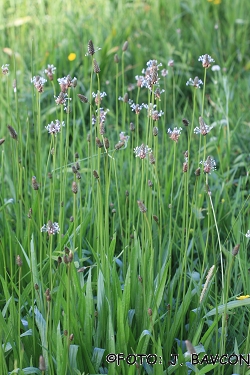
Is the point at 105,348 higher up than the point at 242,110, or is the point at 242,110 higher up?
the point at 242,110

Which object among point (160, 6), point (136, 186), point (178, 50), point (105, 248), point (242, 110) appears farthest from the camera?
point (160, 6)

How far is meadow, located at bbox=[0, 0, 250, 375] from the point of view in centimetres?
162

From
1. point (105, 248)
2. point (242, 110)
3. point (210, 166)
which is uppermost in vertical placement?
point (242, 110)

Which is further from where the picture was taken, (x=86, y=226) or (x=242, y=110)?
(x=242, y=110)

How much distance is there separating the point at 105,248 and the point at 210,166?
470 millimetres

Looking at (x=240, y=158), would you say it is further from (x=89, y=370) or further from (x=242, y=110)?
(x=89, y=370)

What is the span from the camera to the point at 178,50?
13.6ft

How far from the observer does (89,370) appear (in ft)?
5.29

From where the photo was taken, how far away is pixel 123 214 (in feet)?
7.62


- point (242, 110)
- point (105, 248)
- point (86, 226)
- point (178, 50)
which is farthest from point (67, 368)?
point (178, 50)

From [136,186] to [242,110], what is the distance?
4.38ft

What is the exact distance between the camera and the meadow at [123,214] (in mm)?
1618

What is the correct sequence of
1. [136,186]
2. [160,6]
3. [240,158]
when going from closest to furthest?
1. [136,186]
2. [240,158]
3. [160,6]

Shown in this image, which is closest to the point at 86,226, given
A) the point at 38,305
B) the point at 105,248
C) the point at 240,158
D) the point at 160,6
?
the point at 105,248
